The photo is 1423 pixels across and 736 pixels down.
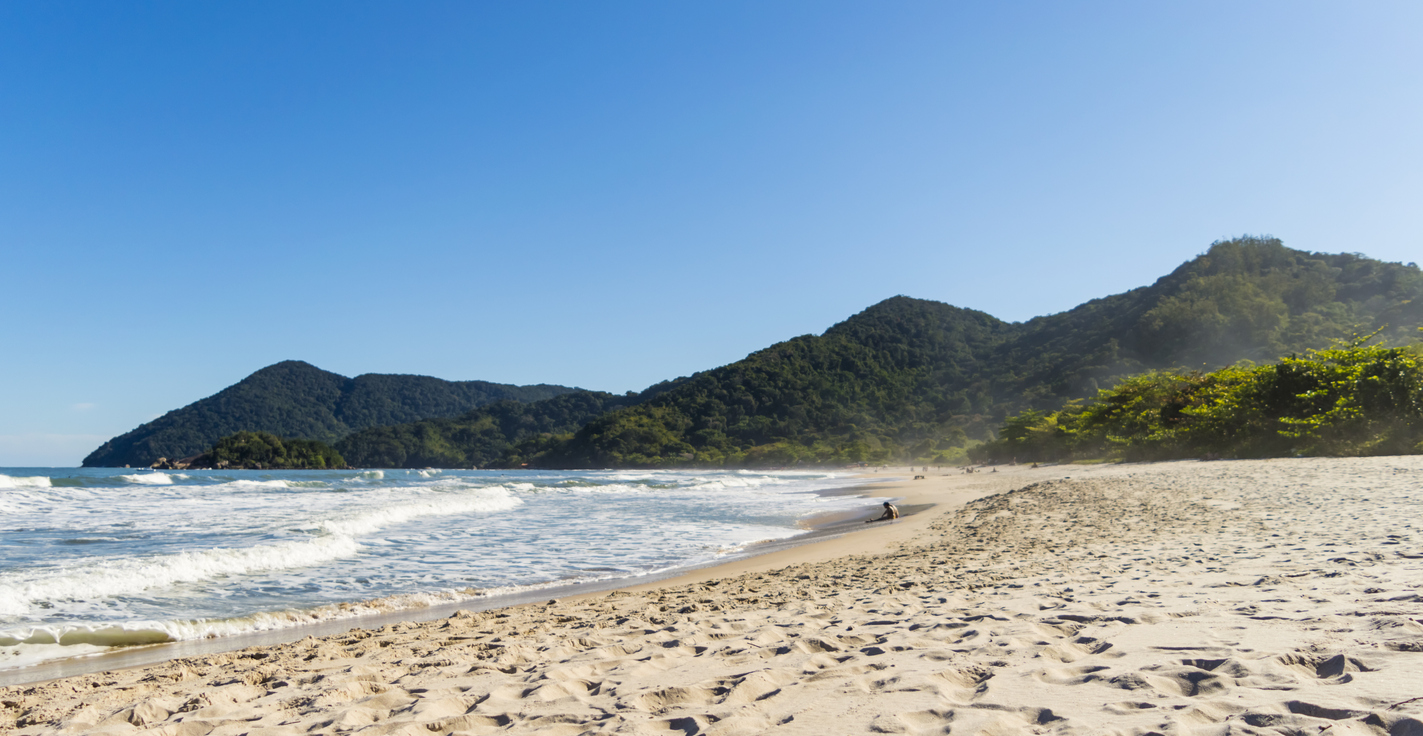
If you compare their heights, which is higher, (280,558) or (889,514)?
(280,558)

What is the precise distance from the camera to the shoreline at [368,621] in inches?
184

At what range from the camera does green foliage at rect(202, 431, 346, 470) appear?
81.0m

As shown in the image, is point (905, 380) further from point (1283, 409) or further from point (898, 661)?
point (898, 661)

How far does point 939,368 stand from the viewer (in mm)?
101438

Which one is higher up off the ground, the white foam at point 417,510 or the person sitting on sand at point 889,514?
the white foam at point 417,510

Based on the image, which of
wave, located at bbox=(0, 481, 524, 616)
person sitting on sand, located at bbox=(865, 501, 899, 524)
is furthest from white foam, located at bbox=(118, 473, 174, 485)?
person sitting on sand, located at bbox=(865, 501, 899, 524)

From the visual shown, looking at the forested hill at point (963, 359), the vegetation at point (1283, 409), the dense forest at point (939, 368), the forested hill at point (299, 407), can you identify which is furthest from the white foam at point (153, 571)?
the forested hill at point (299, 407)

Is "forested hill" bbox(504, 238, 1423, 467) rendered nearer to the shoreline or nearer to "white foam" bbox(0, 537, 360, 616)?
the shoreline

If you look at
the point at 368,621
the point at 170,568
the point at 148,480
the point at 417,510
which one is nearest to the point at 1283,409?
the point at 417,510

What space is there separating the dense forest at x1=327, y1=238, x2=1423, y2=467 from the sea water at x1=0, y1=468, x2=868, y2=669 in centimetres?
5114

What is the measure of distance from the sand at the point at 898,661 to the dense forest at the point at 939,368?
54.9 m

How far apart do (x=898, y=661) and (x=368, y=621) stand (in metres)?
4.77

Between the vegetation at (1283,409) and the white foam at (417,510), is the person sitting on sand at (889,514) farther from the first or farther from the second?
the vegetation at (1283,409)

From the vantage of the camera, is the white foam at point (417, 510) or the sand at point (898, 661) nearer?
the sand at point (898, 661)
